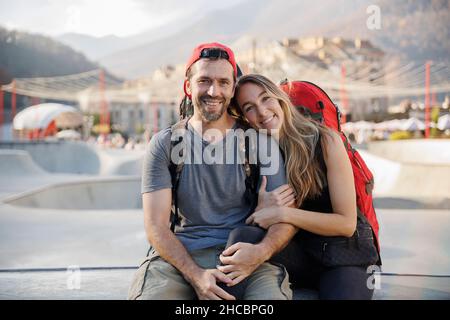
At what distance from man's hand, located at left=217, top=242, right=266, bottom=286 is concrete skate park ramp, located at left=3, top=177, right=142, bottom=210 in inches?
254

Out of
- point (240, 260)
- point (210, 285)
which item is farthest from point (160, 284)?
point (240, 260)

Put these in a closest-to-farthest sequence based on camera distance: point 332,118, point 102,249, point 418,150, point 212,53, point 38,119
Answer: point 212,53 → point 332,118 → point 102,249 → point 418,150 → point 38,119

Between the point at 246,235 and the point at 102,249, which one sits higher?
the point at 246,235

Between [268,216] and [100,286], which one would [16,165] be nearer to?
[100,286]

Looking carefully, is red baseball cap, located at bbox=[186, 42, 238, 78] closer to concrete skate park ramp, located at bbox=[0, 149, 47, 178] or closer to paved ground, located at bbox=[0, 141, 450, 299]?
paved ground, located at bbox=[0, 141, 450, 299]

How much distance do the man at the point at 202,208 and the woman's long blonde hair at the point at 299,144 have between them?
57 millimetres

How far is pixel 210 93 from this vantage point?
2.40m

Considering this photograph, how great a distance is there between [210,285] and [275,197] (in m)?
0.45

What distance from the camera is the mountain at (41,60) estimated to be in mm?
80625

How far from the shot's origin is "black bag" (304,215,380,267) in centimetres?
243

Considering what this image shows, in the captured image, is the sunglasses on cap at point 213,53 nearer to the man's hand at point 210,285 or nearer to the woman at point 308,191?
the woman at point 308,191

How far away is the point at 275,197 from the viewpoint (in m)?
2.36

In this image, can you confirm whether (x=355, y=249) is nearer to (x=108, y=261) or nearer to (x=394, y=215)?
(x=108, y=261)

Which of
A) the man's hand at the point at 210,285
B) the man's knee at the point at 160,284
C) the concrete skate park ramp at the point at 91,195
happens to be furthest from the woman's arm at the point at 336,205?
the concrete skate park ramp at the point at 91,195
